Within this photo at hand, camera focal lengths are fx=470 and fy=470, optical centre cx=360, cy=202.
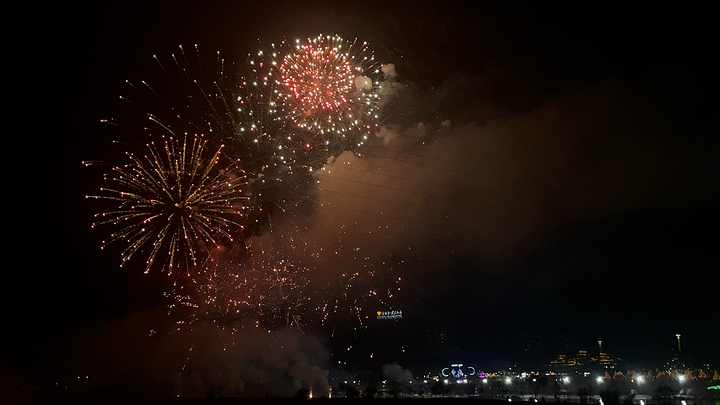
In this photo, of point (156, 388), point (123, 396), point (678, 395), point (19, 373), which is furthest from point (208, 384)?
point (678, 395)

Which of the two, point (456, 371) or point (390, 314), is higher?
point (390, 314)

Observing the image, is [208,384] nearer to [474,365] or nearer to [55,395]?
[55,395]

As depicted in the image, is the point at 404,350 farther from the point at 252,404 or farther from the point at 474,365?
the point at 252,404

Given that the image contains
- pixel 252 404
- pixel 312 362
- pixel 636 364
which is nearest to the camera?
pixel 252 404

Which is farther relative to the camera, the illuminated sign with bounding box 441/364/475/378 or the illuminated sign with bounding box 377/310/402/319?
the illuminated sign with bounding box 441/364/475/378

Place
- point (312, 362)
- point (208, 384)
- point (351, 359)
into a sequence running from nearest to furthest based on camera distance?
point (208, 384) → point (312, 362) → point (351, 359)

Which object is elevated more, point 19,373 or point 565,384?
point 19,373

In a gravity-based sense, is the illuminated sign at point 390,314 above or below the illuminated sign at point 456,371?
above

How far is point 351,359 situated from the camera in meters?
62.4

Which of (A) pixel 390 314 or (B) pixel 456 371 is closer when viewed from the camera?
(A) pixel 390 314

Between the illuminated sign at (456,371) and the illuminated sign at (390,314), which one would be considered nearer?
the illuminated sign at (390,314)

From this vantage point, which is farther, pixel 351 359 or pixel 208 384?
pixel 351 359

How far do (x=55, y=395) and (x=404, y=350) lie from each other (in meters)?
48.6

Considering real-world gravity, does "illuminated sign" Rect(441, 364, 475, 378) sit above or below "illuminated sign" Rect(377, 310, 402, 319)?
below
